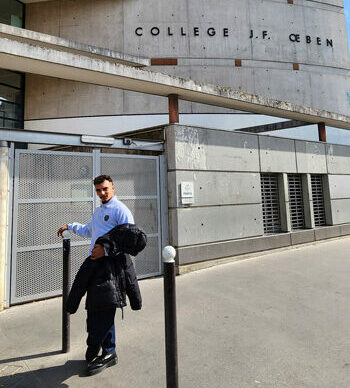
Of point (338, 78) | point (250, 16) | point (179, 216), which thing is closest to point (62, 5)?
point (250, 16)

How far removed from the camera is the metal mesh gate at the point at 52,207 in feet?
13.9

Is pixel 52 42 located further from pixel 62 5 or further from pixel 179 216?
pixel 179 216

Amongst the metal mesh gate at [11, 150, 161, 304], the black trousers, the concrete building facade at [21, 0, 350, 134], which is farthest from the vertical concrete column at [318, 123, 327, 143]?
the black trousers

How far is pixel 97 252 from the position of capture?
221 centimetres

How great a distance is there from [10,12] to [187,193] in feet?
44.8

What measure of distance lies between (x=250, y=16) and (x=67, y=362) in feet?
51.8

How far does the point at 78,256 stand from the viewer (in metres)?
4.70

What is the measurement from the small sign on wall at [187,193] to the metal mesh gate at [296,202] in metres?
3.86

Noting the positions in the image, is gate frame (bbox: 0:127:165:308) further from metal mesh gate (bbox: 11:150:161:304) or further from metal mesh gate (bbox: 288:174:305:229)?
metal mesh gate (bbox: 288:174:305:229)

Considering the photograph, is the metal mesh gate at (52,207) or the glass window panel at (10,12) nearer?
the metal mesh gate at (52,207)

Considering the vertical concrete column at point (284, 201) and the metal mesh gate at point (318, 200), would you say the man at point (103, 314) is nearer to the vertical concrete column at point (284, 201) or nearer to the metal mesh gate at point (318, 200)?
the vertical concrete column at point (284, 201)

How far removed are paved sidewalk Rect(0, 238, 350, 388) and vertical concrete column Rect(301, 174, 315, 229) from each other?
3.38m

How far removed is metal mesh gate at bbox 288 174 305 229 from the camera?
822cm

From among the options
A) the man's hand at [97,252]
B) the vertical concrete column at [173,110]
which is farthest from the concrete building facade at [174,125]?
the man's hand at [97,252]
